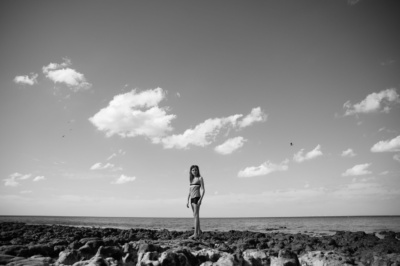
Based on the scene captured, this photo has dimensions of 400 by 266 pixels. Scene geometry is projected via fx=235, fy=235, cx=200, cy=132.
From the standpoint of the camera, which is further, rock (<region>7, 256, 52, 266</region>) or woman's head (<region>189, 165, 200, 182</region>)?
woman's head (<region>189, 165, 200, 182</region>)

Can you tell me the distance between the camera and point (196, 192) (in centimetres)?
957

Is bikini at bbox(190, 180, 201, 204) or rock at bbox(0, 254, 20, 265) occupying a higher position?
bikini at bbox(190, 180, 201, 204)

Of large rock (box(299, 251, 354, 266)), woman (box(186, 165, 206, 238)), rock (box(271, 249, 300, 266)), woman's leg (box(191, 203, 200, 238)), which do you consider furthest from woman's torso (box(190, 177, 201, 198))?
large rock (box(299, 251, 354, 266))

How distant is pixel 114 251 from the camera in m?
6.19

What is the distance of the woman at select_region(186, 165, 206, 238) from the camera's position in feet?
30.7

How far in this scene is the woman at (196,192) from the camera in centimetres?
934

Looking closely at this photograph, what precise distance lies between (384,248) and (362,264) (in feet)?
4.80

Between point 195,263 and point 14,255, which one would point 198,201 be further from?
point 14,255

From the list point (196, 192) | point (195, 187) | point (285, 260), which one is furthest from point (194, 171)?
point (285, 260)

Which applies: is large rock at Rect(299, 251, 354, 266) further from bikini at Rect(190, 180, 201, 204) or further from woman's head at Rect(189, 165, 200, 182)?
woman's head at Rect(189, 165, 200, 182)

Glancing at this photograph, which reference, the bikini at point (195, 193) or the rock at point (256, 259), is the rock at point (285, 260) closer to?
the rock at point (256, 259)

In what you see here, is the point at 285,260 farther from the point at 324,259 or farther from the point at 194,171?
the point at 194,171

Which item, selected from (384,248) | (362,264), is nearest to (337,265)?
(362,264)

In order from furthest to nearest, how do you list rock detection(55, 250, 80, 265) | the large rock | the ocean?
1. the ocean
2. the large rock
3. rock detection(55, 250, 80, 265)
